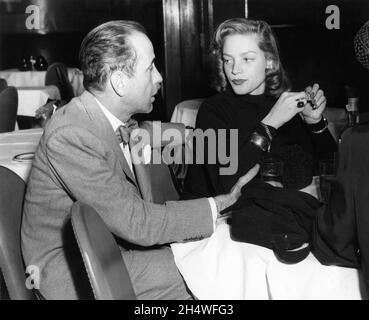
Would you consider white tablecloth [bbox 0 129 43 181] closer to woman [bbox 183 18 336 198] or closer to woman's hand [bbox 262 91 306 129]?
woman [bbox 183 18 336 198]

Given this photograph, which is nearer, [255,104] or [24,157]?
[255,104]

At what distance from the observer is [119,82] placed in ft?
5.82

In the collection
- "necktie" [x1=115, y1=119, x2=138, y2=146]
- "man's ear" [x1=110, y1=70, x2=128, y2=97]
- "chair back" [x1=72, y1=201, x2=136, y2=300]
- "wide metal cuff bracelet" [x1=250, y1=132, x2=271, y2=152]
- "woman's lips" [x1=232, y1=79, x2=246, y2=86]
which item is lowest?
"chair back" [x1=72, y1=201, x2=136, y2=300]

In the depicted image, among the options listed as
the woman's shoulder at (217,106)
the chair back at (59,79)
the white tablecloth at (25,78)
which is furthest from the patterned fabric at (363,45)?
the white tablecloth at (25,78)

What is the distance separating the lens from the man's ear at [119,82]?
5.78ft

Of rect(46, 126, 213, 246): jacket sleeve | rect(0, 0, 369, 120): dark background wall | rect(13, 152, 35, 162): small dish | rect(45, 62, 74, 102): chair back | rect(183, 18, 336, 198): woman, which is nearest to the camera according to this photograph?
rect(46, 126, 213, 246): jacket sleeve

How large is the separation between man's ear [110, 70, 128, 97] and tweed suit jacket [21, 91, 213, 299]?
90 millimetres

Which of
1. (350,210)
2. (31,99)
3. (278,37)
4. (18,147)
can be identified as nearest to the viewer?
(350,210)

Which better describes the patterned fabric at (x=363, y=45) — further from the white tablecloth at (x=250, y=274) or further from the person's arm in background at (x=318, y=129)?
the person's arm in background at (x=318, y=129)

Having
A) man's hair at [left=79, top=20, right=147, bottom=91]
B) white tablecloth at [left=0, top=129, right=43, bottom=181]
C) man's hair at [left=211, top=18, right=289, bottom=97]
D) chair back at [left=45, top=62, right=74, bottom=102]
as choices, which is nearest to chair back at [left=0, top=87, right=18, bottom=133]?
white tablecloth at [left=0, top=129, right=43, bottom=181]

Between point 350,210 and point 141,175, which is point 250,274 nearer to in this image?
point 350,210

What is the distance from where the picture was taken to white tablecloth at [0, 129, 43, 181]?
2.36m

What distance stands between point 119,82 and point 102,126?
0.18 m

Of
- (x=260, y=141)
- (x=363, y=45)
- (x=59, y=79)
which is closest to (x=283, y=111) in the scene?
(x=260, y=141)
